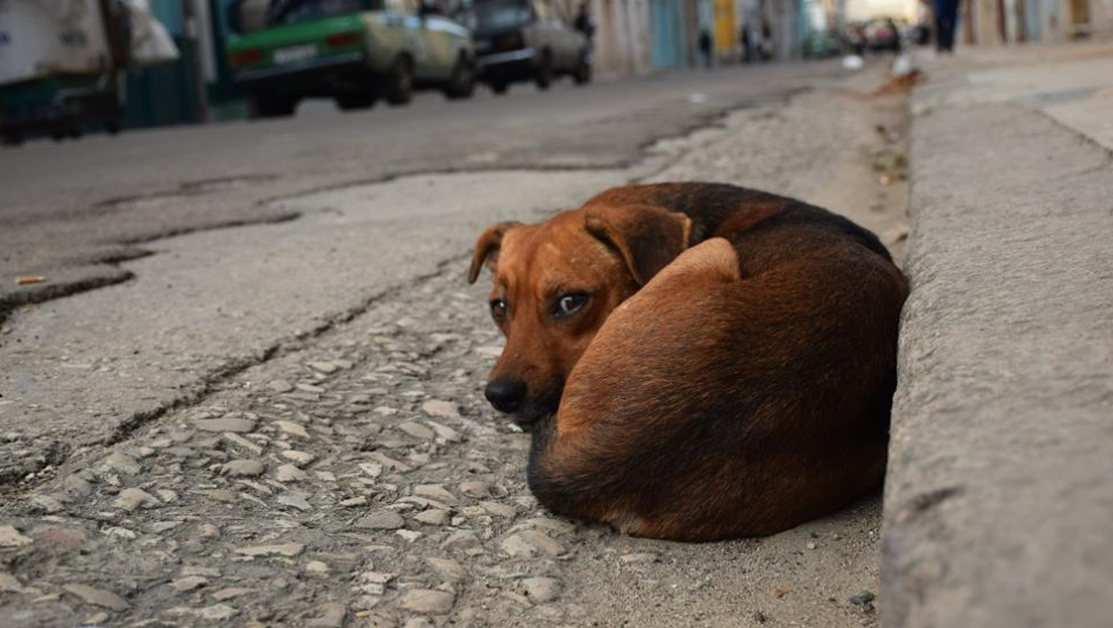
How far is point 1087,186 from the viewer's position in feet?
11.9

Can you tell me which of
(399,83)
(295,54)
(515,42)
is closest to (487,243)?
(295,54)

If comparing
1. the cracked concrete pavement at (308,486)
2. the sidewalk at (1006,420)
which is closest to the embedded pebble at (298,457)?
the cracked concrete pavement at (308,486)

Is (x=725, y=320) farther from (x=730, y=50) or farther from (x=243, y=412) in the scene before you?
(x=730, y=50)

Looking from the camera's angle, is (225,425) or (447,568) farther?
(225,425)

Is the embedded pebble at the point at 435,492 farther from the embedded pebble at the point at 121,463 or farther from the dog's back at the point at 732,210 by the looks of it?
the dog's back at the point at 732,210

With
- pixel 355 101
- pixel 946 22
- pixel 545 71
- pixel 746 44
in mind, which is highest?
pixel 746 44

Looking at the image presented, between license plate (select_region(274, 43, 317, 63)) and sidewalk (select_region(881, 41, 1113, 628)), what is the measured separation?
16.0 m

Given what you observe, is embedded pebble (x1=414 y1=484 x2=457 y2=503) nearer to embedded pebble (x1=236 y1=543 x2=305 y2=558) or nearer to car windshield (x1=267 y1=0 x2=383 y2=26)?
embedded pebble (x1=236 y1=543 x2=305 y2=558)

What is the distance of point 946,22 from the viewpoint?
88.9 ft

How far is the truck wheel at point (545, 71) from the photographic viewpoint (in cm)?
2763

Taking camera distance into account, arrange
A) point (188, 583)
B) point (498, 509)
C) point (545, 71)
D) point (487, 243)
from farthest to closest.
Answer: point (545, 71) → point (487, 243) → point (498, 509) → point (188, 583)

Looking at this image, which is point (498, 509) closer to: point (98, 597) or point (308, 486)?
point (308, 486)

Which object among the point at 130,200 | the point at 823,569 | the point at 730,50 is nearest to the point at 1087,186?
the point at 823,569

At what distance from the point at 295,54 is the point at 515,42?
8.90 meters
